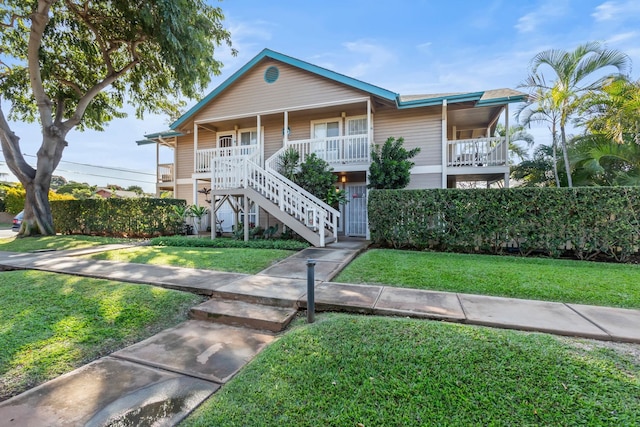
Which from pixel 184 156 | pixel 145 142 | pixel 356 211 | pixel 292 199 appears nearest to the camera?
pixel 292 199

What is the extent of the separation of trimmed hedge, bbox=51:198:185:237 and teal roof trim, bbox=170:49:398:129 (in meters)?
4.25

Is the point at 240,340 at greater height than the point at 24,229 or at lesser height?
lesser

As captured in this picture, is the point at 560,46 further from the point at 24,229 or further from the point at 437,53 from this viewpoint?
the point at 24,229

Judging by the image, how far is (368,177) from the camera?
34.8ft

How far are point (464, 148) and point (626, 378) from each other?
1003 centimetres

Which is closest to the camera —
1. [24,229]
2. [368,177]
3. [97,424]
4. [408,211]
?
[97,424]

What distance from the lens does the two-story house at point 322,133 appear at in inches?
391

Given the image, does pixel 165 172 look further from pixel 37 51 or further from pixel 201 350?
pixel 201 350

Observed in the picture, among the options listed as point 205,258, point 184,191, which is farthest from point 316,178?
point 184,191

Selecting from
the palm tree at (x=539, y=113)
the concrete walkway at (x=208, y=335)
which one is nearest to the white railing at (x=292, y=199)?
the concrete walkway at (x=208, y=335)

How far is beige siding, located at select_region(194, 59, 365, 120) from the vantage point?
11625mm

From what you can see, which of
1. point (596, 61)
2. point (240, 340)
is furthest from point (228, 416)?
point (596, 61)

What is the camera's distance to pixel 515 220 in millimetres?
7535

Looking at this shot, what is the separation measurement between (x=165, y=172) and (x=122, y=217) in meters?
5.04
